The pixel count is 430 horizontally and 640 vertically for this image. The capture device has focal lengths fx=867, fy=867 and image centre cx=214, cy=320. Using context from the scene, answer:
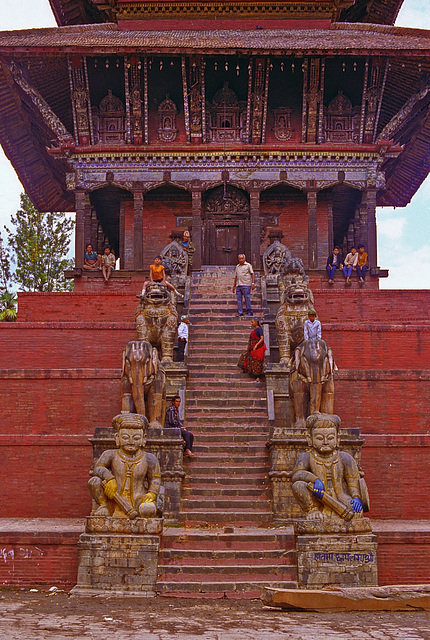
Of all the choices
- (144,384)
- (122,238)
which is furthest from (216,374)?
(122,238)

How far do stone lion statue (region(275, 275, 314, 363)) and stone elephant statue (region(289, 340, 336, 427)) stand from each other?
2102mm

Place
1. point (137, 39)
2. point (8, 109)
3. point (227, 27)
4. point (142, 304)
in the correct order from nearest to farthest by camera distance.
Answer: point (142, 304)
point (137, 39)
point (8, 109)
point (227, 27)

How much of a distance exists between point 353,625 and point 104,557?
3751mm

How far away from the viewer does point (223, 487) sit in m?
13.3

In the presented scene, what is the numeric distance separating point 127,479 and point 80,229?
13946 millimetres

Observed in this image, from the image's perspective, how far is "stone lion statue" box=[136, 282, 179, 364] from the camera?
15.6 metres

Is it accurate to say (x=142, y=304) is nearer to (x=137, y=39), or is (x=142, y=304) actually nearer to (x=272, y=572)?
(x=272, y=572)

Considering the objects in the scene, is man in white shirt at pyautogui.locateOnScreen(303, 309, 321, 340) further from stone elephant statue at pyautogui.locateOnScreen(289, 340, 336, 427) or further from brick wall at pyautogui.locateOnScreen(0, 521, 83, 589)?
brick wall at pyautogui.locateOnScreen(0, 521, 83, 589)

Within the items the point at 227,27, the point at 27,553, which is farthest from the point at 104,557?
the point at 227,27

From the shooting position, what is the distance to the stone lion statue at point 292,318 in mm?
15492

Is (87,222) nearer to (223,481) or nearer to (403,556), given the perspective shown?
(223,481)

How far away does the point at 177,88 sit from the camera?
82.5 feet

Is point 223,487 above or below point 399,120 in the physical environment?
below

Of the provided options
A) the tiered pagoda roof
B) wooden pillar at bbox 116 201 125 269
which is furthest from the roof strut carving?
wooden pillar at bbox 116 201 125 269
